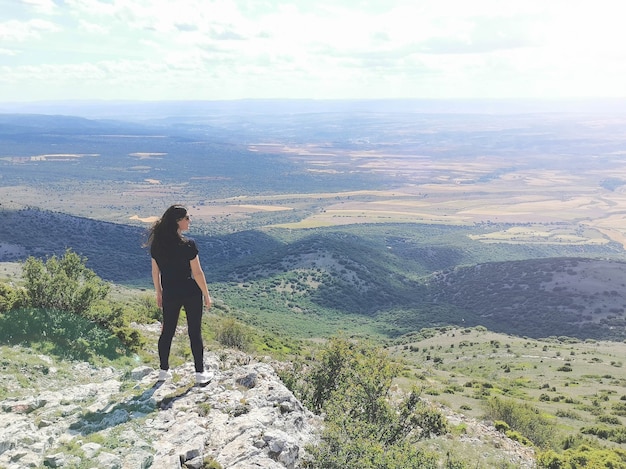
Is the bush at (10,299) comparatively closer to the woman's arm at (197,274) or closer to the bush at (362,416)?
the woman's arm at (197,274)

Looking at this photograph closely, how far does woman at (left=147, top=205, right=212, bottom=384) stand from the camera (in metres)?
7.93

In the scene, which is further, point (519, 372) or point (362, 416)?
point (519, 372)

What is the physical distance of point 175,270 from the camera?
8031 millimetres

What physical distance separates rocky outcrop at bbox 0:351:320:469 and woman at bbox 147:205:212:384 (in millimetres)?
1116

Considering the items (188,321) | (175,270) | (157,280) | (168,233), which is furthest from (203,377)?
(168,233)

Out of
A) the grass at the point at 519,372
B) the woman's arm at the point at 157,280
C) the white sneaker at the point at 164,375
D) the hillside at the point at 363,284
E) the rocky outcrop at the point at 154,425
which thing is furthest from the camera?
the hillside at the point at 363,284

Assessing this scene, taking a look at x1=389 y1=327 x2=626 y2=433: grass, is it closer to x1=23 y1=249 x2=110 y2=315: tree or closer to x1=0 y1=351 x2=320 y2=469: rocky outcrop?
x1=0 y1=351 x2=320 y2=469: rocky outcrop

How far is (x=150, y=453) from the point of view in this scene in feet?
21.7

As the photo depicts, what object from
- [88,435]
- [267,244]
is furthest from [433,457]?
[267,244]

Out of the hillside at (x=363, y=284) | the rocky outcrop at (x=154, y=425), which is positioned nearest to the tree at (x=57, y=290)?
the rocky outcrop at (x=154, y=425)

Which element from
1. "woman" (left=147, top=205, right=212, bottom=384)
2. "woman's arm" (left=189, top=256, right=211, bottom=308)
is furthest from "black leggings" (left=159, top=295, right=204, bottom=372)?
"woman's arm" (left=189, top=256, right=211, bottom=308)

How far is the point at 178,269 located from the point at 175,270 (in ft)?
0.18

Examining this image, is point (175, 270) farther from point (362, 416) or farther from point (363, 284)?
point (363, 284)

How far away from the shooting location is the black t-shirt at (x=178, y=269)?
794cm
